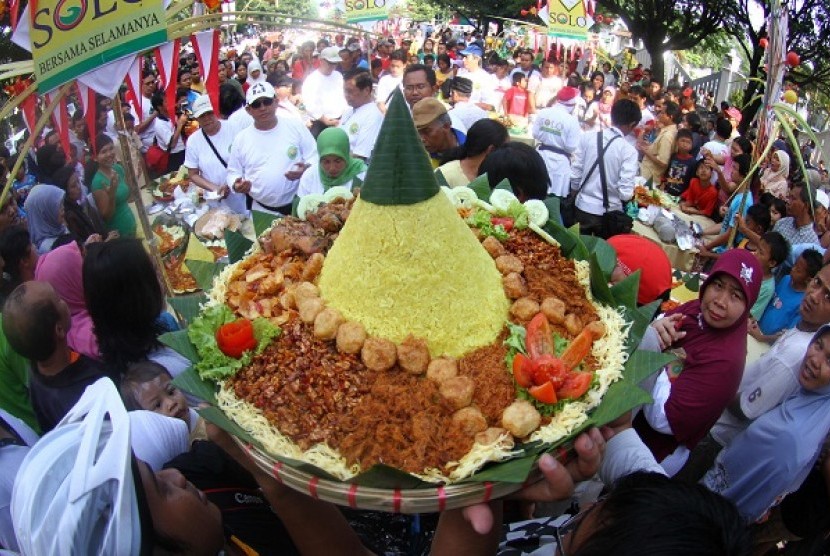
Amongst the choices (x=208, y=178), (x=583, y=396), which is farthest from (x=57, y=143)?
(x=583, y=396)

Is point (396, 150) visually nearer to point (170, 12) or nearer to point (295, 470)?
point (295, 470)

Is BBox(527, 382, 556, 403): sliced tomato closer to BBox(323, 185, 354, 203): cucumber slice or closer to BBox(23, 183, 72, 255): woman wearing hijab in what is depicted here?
BBox(323, 185, 354, 203): cucumber slice

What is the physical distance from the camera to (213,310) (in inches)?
92.4

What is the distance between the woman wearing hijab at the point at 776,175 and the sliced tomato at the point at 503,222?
5568mm

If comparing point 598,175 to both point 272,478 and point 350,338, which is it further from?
point 272,478

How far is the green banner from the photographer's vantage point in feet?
8.93

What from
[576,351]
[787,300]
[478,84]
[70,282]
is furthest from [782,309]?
[478,84]

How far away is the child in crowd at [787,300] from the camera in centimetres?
412

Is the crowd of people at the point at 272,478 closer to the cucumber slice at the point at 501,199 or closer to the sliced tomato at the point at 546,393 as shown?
the sliced tomato at the point at 546,393

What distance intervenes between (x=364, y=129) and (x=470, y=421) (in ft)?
16.3

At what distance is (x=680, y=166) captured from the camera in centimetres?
862

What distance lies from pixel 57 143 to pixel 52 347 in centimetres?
400

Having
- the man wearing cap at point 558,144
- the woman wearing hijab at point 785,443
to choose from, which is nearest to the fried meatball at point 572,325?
the woman wearing hijab at point 785,443

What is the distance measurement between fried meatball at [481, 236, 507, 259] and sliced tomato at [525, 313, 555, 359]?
0.46m
